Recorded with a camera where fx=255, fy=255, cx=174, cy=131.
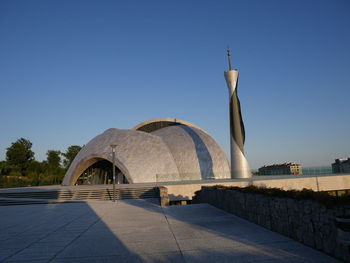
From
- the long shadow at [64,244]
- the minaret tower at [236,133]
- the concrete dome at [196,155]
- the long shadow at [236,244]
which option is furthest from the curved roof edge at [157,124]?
the long shadow at [236,244]

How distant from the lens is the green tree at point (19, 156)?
246ft

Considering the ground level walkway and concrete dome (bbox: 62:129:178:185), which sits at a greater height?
concrete dome (bbox: 62:129:178:185)

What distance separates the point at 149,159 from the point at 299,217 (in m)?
25.8

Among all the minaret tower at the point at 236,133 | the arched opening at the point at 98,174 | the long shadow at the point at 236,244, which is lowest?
the long shadow at the point at 236,244

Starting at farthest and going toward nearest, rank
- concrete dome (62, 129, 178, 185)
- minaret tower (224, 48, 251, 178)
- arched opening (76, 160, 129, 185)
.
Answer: arched opening (76, 160, 129, 185), concrete dome (62, 129, 178, 185), minaret tower (224, 48, 251, 178)

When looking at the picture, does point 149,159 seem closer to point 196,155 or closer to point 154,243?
point 196,155

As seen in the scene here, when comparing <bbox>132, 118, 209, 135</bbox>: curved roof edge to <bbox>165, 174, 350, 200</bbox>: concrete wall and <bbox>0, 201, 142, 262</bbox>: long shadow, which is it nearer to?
<bbox>165, 174, 350, 200</bbox>: concrete wall

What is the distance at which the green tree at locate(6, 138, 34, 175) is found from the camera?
246 feet

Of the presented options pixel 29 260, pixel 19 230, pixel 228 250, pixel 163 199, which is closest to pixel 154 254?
pixel 228 250

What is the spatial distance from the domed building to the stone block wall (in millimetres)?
20202

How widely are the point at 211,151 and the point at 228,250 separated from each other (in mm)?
30456

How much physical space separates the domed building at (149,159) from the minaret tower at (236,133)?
4904 millimetres

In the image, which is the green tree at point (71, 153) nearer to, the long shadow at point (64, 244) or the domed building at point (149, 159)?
the domed building at point (149, 159)

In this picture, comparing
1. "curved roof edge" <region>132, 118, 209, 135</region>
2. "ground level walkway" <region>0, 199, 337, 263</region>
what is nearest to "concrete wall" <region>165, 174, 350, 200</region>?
"ground level walkway" <region>0, 199, 337, 263</region>
